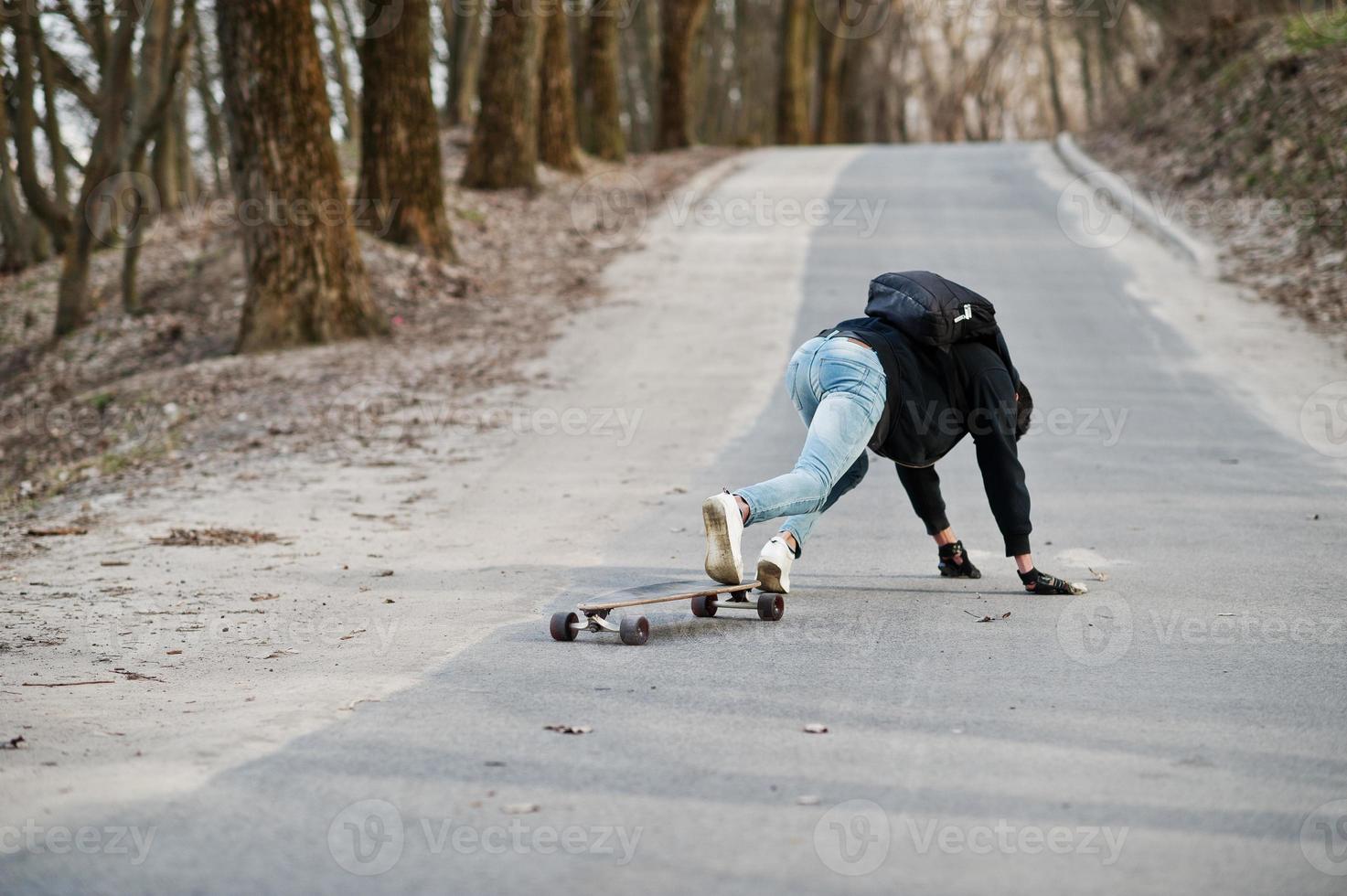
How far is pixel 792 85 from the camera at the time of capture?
37938 millimetres

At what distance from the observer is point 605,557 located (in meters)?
7.37

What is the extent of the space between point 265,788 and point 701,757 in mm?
1238

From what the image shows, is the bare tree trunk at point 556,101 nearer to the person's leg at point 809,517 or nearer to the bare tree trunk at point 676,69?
the bare tree trunk at point 676,69

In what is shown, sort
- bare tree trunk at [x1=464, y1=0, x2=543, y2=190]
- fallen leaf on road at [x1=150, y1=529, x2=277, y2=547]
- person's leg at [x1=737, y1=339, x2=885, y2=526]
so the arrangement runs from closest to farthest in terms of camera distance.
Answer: person's leg at [x1=737, y1=339, x2=885, y2=526] < fallen leaf on road at [x1=150, y1=529, x2=277, y2=547] < bare tree trunk at [x1=464, y1=0, x2=543, y2=190]

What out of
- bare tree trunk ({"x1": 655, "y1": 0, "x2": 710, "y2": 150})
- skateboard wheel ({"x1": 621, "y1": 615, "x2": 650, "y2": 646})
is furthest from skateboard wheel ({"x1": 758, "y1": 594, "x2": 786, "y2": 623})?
bare tree trunk ({"x1": 655, "y1": 0, "x2": 710, "y2": 150})

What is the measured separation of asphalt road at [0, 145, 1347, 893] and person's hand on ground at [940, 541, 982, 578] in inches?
3.1

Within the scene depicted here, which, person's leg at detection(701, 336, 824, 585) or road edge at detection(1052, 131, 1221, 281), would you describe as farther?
road edge at detection(1052, 131, 1221, 281)

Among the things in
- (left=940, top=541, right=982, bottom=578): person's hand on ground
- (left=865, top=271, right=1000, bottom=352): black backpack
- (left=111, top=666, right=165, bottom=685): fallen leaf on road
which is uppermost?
(left=865, top=271, right=1000, bottom=352): black backpack

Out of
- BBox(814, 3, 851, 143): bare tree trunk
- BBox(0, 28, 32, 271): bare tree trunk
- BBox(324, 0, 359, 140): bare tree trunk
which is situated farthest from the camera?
BBox(814, 3, 851, 143): bare tree trunk

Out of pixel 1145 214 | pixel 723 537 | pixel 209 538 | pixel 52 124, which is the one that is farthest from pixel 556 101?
pixel 723 537

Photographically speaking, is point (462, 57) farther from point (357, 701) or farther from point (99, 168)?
point (357, 701)

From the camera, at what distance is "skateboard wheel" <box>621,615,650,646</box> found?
17.7 feet

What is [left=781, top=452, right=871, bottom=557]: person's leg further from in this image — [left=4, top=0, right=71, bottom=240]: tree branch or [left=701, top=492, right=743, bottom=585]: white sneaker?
[left=4, top=0, right=71, bottom=240]: tree branch

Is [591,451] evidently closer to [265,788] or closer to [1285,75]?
[265,788]
